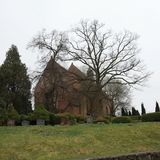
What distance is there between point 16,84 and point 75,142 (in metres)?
35.0

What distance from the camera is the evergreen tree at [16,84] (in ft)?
173

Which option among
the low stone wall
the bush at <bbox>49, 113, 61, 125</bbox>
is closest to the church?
the bush at <bbox>49, 113, 61, 125</bbox>

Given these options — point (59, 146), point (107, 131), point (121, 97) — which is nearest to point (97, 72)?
point (121, 97)

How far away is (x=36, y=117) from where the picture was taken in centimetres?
3450

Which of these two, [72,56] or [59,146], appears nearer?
[59,146]

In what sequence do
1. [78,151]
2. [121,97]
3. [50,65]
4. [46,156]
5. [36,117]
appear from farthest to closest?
[121,97], [50,65], [36,117], [78,151], [46,156]

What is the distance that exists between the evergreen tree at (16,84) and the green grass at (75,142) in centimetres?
2975

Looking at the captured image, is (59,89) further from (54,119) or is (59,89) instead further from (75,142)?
(75,142)

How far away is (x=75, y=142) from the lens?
19609mm

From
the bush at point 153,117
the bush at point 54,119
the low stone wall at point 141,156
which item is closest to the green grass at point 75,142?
the low stone wall at point 141,156

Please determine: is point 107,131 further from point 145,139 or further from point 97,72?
point 97,72

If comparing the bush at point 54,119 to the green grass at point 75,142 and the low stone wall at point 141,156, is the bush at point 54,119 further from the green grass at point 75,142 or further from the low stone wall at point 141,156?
the low stone wall at point 141,156

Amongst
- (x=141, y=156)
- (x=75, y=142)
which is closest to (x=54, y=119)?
(x=75, y=142)

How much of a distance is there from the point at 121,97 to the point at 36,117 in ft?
152
